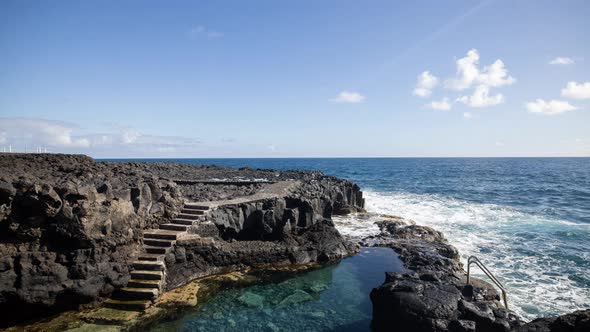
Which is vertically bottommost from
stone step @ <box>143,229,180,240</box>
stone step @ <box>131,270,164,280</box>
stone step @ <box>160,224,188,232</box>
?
stone step @ <box>131,270,164,280</box>

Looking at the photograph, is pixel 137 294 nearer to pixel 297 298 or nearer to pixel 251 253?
pixel 251 253

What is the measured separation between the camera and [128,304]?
9789mm

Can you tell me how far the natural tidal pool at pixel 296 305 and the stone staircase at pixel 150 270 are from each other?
1.43 meters

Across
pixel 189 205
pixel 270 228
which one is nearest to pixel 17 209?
pixel 189 205

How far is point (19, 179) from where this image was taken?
9555mm

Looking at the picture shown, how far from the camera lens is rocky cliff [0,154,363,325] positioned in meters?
9.01

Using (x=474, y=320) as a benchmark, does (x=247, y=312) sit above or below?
below

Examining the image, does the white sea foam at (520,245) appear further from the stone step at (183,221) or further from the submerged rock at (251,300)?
the stone step at (183,221)

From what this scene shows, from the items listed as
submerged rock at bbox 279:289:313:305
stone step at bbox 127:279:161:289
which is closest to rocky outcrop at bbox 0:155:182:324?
stone step at bbox 127:279:161:289

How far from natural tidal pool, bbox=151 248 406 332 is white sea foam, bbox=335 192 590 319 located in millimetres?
4907

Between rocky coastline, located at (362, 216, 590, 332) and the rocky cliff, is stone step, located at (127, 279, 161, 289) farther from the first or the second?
rocky coastline, located at (362, 216, 590, 332)

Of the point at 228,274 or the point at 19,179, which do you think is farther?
the point at 228,274

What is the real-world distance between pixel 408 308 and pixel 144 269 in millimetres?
8511

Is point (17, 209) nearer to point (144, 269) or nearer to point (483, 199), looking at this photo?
point (144, 269)
